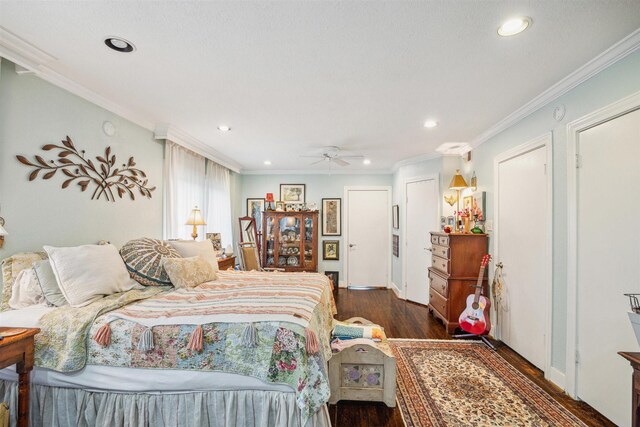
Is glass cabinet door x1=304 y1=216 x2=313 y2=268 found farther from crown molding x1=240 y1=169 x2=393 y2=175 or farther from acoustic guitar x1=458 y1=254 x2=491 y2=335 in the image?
acoustic guitar x1=458 y1=254 x2=491 y2=335

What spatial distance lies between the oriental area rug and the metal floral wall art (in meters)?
3.05

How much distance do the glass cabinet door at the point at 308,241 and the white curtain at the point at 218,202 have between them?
1397 millimetres

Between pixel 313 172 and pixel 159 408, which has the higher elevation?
pixel 313 172

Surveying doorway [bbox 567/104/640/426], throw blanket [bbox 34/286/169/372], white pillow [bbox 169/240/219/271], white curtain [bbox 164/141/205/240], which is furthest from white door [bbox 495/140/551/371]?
white curtain [bbox 164/141/205/240]

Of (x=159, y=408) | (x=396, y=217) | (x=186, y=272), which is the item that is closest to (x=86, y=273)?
(x=186, y=272)

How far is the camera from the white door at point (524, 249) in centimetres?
254

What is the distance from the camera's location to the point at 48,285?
187cm

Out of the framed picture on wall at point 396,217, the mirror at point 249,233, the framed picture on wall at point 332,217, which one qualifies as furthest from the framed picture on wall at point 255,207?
the framed picture on wall at point 396,217

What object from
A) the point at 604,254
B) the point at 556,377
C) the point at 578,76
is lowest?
the point at 556,377

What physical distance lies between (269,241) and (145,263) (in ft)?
10.1

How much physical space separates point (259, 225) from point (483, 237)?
3963 millimetres

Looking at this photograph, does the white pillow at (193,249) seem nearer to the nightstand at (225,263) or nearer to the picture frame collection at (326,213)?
the nightstand at (225,263)

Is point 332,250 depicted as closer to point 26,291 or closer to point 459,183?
point 459,183

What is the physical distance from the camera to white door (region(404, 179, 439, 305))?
4551 millimetres
